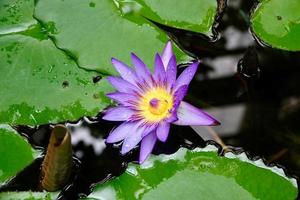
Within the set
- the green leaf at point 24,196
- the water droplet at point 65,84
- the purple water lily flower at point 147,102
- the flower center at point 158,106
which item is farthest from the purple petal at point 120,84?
the green leaf at point 24,196

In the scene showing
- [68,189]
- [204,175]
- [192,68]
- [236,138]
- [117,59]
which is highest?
[192,68]

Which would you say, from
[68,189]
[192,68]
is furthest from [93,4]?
[68,189]

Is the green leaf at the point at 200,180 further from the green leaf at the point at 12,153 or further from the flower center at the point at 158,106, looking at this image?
the green leaf at the point at 12,153

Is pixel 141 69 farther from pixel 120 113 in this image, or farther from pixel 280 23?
pixel 280 23

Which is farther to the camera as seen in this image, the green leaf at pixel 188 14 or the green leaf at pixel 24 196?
the green leaf at pixel 188 14

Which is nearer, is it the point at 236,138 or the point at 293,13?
the point at 293,13

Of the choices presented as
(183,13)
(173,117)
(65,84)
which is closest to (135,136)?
(173,117)

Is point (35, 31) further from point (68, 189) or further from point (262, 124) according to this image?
point (262, 124)

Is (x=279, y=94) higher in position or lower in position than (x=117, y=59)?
lower
